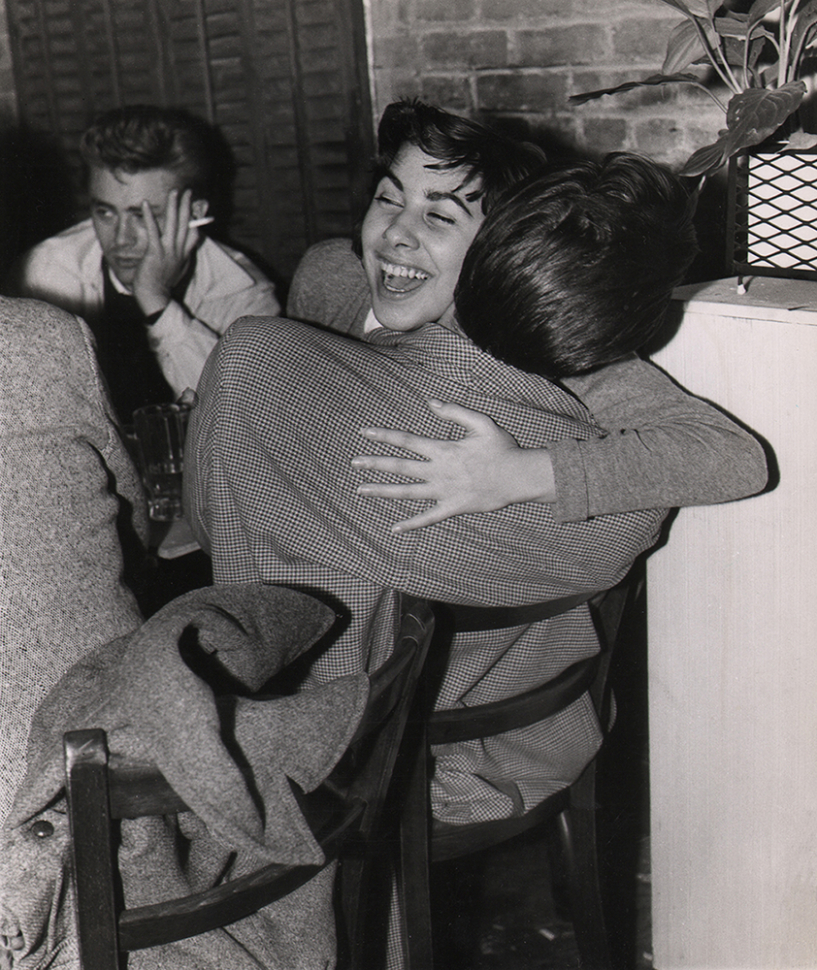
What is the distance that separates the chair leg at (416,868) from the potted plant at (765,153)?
33.6 inches

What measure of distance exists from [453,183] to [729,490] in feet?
2.18

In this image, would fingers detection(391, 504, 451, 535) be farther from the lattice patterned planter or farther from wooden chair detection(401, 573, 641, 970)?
the lattice patterned planter

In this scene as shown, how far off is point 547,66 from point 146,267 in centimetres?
103

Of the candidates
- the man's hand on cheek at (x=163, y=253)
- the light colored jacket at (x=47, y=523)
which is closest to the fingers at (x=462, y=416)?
the light colored jacket at (x=47, y=523)

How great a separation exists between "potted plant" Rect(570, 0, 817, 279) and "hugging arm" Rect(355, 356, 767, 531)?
0.28 m

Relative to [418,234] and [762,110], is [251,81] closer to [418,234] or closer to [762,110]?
[418,234]

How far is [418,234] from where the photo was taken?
1.74m

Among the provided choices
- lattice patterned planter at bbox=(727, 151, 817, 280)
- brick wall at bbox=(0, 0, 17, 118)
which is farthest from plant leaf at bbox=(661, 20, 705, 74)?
brick wall at bbox=(0, 0, 17, 118)

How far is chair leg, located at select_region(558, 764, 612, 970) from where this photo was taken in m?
1.68

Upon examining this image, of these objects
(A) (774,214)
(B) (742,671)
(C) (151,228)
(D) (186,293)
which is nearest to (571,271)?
(A) (774,214)

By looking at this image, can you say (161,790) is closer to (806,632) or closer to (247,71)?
(806,632)

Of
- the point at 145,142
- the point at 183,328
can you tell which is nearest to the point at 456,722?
the point at 183,328

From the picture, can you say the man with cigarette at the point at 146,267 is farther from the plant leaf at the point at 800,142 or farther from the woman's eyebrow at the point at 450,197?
the plant leaf at the point at 800,142

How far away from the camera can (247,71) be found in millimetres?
3119
